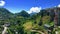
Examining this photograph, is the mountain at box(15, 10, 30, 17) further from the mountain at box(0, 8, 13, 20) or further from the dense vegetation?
the mountain at box(0, 8, 13, 20)

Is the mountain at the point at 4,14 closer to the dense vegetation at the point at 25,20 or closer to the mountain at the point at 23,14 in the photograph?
the dense vegetation at the point at 25,20

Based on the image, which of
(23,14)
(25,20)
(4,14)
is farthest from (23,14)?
(4,14)

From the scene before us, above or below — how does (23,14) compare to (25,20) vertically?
above

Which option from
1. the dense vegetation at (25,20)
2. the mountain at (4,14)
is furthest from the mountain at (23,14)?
the mountain at (4,14)

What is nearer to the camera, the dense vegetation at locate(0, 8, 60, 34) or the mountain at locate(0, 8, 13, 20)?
the dense vegetation at locate(0, 8, 60, 34)

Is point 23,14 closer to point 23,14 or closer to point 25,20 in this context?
point 23,14

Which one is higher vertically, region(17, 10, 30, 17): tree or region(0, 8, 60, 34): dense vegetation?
region(17, 10, 30, 17): tree

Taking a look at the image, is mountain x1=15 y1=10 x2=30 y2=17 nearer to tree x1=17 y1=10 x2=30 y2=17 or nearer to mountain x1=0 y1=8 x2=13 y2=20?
tree x1=17 y1=10 x2=30 y2=17

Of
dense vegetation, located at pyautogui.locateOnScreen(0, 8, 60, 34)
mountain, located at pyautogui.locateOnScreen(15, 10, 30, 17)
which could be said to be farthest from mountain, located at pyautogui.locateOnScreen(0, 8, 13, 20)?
mountain, located at pyautogui.locateOnScreen(15, 10, 30, 17)
